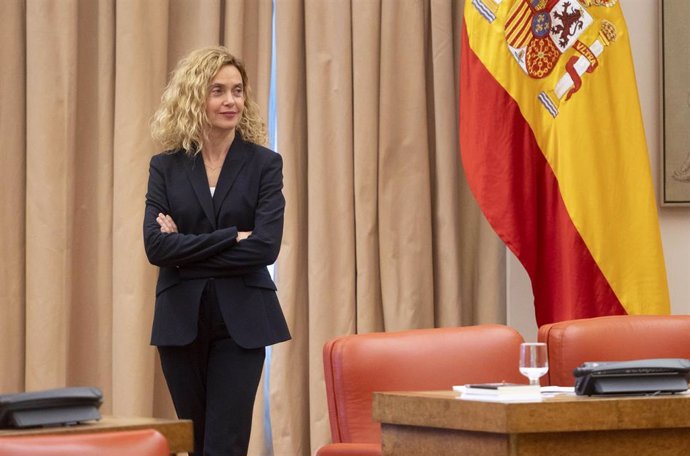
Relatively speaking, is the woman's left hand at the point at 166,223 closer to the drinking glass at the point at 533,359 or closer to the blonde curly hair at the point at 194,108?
the blonde curly hair at the point at 194,108

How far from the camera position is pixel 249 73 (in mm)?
4891

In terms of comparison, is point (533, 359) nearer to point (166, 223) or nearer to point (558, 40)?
point (166, 223)

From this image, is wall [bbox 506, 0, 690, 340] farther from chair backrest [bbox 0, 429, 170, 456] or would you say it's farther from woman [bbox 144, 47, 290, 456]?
chair backrest [bbox 0, 429, 170, 456]

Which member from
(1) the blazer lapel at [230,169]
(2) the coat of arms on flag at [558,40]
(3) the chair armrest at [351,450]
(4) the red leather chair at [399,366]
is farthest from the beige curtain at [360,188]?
(3) the chair armrest at [351,450]

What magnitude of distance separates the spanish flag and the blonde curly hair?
3.51 ft

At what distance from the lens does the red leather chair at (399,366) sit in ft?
10.3

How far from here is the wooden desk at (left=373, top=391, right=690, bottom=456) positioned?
2.22m

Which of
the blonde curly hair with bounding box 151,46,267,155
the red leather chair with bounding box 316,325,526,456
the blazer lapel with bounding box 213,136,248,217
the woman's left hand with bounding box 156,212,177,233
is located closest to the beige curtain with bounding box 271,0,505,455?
the blonde curly hair with bounding box 151,46,267,155

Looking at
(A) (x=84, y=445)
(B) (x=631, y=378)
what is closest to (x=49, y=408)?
(A) (x=84, y=445)

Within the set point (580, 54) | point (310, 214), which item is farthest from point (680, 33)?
point (310, 214)

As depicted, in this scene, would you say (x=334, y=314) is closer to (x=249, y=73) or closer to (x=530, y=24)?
(x=249, y=73)

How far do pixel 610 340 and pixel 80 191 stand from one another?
2.31m

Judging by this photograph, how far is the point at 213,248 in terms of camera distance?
11.3 feet

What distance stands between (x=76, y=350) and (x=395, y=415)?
2.48 metres
